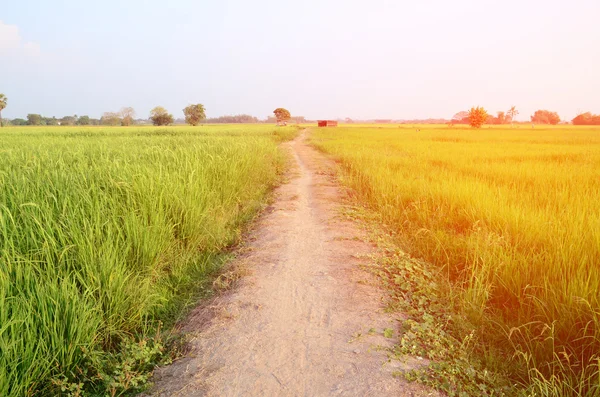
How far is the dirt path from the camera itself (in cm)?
235

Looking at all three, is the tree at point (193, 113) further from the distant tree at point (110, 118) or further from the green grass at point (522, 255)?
the green grass at point (522, 255)

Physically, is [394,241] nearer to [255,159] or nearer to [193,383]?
[193,383]

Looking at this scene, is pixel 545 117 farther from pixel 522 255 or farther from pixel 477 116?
pixel 522 255

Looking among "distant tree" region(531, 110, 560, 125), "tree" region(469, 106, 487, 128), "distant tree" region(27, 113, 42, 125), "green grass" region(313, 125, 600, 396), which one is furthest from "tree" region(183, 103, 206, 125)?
"distant tree" region(531, 110, 560, 125)

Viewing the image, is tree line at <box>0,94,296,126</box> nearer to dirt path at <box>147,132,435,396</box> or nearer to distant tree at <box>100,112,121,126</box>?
distant tree at <box>100,112,121,126</box>

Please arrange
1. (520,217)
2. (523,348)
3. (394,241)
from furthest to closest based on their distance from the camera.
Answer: (394,241) < (520,217) < (523,348)

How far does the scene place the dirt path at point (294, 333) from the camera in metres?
2.35

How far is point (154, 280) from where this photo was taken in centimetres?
390

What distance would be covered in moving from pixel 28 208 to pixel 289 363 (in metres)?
2.94

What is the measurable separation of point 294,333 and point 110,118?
91628mm

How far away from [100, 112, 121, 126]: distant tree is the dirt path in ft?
290

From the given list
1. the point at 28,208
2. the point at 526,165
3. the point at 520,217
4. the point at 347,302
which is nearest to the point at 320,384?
the point at 347,302

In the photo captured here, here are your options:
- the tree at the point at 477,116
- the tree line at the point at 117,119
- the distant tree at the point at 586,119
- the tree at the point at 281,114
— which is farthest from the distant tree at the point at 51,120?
the distant tree at the point at 586,119

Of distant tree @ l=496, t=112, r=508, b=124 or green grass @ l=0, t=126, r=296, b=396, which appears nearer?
green grass @ l=0, t=126, r=296, b=396
